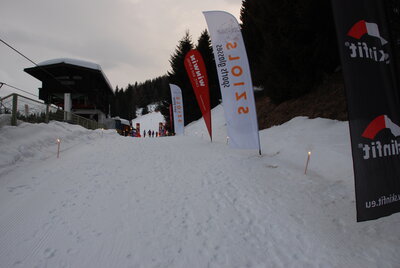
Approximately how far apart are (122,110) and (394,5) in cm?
8927

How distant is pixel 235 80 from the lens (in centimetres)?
760

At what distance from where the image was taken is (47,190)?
15.6 feet

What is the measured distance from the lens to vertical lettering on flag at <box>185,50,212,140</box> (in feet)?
37.8

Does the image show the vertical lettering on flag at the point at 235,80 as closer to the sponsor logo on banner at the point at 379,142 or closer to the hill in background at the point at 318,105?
the hill in background at the point at 318,105

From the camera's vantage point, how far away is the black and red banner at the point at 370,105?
2.49m

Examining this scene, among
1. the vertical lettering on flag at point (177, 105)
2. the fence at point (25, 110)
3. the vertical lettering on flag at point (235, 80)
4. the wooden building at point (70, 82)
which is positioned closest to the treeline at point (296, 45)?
the vertical lettering on flag at point (235, 80)

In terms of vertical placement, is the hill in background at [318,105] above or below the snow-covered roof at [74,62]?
below

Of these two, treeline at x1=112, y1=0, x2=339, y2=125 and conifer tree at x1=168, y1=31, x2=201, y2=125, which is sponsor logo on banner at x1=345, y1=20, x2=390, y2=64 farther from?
conifer tree at x1=168, y1=31, x2=201, y2=125

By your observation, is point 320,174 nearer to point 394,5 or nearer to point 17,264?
point 394,5

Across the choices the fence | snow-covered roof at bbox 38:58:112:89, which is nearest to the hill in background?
the fence

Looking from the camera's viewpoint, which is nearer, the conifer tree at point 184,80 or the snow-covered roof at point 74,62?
the conifer tree at point 184,80

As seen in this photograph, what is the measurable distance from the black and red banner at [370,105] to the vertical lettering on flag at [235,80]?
4710mm

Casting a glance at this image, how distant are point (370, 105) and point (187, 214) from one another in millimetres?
3256

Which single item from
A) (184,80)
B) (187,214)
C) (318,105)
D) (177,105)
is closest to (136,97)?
(184,80)
